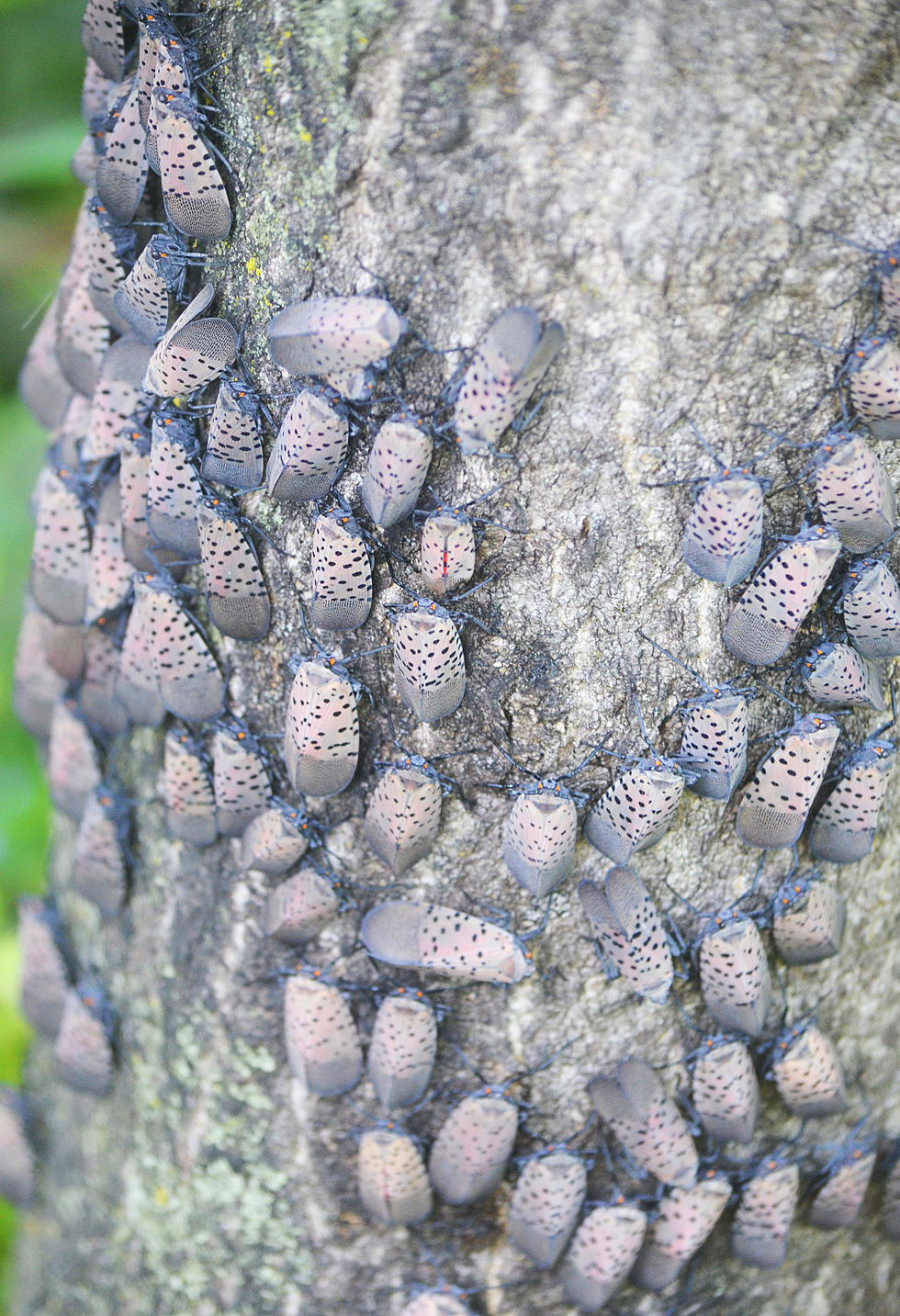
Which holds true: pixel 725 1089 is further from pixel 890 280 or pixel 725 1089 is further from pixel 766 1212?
pixel 890 280

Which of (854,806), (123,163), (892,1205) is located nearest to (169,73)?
(123,163)

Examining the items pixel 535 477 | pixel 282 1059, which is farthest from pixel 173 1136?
pixel 535 477

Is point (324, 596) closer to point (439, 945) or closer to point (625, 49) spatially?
point (439, 945)

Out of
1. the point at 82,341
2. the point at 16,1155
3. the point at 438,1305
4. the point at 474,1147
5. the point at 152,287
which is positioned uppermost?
the point at 152,287

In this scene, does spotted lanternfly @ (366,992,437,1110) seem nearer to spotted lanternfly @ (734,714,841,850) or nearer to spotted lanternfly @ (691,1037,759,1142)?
spotted lanternfly @ (691,1037,759,1142)

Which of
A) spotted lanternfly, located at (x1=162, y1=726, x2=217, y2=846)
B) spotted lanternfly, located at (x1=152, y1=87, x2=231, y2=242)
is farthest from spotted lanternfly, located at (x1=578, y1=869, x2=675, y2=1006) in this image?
spotted lanternfly, located at (x1=152, y1=87, x2=231, y2=242)

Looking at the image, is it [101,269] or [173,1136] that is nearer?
[101,269]

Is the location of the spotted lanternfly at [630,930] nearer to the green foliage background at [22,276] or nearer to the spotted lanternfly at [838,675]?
the spotted lanternfly at [838,675]
